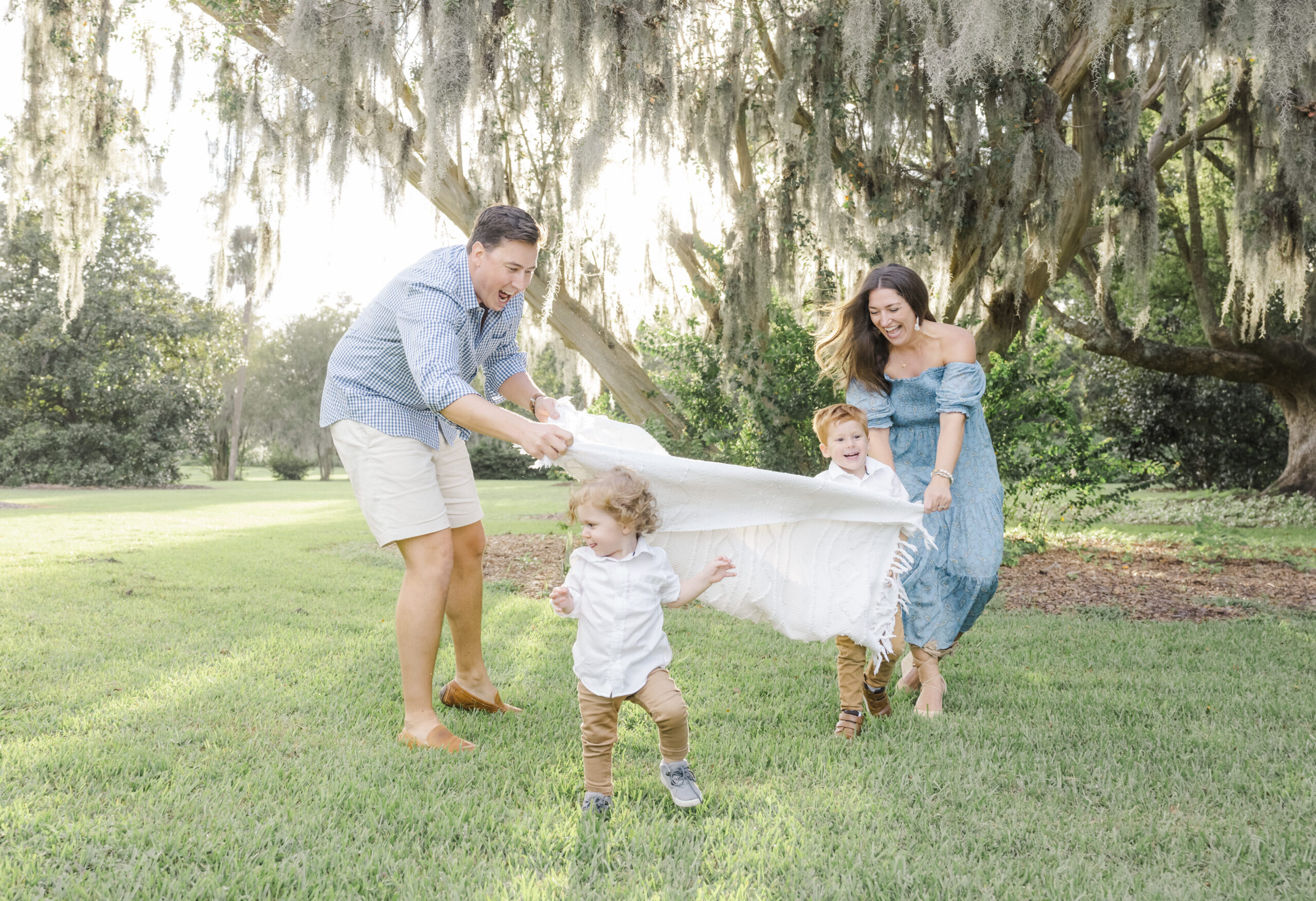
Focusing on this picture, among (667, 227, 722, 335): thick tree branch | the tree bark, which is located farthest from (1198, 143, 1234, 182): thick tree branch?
the tree bark

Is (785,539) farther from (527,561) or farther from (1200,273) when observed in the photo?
(1200,273)

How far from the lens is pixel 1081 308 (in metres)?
17.2

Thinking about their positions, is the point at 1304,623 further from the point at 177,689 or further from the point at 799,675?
the point at 177,689

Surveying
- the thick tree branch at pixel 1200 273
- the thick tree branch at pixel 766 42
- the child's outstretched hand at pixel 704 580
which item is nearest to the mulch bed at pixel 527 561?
the child's outstretched hand at pixel 704 580

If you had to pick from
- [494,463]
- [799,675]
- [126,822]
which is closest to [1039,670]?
[799,675]

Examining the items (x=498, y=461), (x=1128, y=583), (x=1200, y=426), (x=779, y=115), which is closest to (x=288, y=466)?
(x=498, y=461)

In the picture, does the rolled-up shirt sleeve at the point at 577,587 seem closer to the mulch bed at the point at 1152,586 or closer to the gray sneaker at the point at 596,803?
the gray sneaker at the point at 596,803

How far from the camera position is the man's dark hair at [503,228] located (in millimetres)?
2795

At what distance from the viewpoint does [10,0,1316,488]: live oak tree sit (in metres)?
6.58

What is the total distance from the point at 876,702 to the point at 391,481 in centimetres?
197

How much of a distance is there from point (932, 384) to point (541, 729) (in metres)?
1.96

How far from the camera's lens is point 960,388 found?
3254mm

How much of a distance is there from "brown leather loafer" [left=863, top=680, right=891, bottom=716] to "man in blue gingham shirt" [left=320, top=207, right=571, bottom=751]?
1477 millimetres

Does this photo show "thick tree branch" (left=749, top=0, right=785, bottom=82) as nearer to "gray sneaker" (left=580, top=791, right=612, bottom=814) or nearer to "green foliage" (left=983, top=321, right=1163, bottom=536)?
"green foliage" (left=983, top=321, right=1163, bottom=536)
